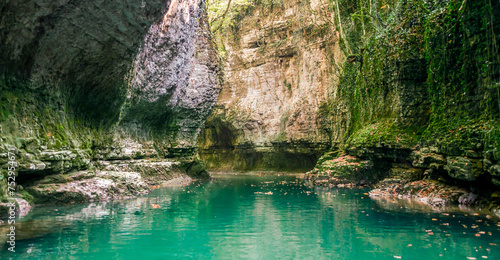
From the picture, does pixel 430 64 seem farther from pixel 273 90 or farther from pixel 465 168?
pixel 273 90

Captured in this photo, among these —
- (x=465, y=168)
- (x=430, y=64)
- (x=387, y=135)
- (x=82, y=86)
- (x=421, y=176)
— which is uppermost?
(x=430, y=64)

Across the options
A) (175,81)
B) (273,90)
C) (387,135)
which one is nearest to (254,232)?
(387,135)

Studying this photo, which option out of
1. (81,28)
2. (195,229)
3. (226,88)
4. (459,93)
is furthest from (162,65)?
(226,88)

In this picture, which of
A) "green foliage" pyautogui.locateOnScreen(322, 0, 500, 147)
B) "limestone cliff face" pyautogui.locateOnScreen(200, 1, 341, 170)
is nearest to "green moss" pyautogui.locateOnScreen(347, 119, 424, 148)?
"green foliage" pyautogui.locateOnScreen(322, 0, 500, 147)

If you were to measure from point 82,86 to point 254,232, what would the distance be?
23.6 ft

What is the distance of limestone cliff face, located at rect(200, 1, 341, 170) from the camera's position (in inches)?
968

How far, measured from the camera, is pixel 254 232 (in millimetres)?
6102

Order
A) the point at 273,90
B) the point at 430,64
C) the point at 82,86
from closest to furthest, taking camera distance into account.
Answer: the point at 82,86
the point at 430,64
the point at 273,90

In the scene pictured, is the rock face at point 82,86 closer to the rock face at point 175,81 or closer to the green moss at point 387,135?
the rock face at point 175,81

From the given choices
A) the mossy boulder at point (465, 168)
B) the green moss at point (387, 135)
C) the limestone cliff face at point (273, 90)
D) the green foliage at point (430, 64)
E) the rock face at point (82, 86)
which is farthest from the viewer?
the limestone cliff face at point (273, 90)

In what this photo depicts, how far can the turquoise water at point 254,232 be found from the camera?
15.4ft

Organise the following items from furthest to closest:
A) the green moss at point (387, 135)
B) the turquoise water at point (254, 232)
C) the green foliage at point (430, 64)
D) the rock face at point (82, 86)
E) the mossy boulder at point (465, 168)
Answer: the green moss at point (387, 135)
the green foliage at point (430, 64)
the mossy boulder at point (465, 168)
the rock face at point (82, 86)
the turquoise water at point (254, 232)

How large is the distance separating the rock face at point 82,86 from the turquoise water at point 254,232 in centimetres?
124

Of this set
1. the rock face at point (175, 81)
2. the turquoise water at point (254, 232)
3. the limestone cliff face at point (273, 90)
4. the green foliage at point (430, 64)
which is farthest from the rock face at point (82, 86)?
the limestone cliff face at point (273, 90)
